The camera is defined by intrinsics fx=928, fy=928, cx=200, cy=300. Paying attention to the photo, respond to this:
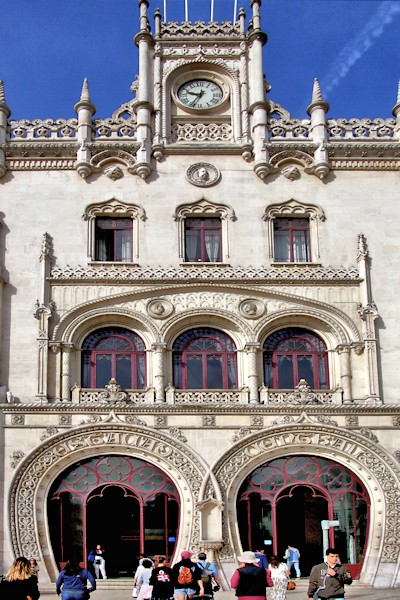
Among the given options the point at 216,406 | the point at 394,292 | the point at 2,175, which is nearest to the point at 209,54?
the point at 2,175

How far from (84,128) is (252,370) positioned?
1085 cm

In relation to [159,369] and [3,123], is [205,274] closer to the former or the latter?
[159,369]

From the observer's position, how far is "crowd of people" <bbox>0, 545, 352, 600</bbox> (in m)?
12.9

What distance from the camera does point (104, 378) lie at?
31594 millimetres

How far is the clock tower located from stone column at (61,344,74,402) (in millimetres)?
6983

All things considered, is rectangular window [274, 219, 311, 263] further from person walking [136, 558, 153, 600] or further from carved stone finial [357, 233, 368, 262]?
person walking [136, 558, 153, 600]

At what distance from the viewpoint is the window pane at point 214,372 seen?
31.7m

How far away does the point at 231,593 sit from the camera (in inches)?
1089

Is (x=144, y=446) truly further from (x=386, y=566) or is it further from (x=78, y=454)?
(x=386, y=566)

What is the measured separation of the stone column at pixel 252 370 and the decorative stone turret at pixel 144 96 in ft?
24.3

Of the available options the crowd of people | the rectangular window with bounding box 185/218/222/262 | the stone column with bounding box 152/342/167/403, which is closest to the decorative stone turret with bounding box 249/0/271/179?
the rectangular window with bounding box 185/218/222/262

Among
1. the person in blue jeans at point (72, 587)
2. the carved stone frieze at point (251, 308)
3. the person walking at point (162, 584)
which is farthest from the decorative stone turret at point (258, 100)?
the person in blue jeans at point (72, 587)

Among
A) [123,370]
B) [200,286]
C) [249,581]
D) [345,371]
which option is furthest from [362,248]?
[249,581]

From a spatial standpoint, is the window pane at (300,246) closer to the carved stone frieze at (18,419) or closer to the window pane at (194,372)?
the window pane at (194,372)
